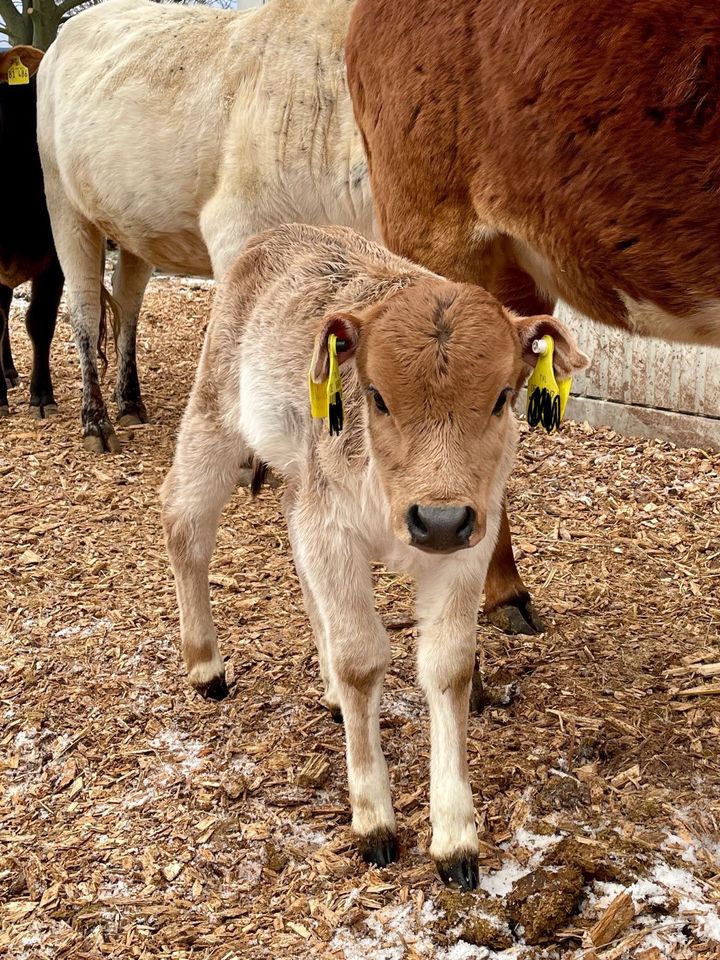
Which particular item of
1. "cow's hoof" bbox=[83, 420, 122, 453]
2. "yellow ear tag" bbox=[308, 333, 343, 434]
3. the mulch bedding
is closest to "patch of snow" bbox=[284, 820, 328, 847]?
the mulch bedding

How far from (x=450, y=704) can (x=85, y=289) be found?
176 inches

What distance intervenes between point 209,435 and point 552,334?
4.22 ft

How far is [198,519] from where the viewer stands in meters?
3.25

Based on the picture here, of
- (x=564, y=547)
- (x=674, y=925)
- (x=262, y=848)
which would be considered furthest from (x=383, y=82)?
(x=674, y=925)

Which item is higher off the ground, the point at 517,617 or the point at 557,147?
the point at 557,147

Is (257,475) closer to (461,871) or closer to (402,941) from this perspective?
(461,871)

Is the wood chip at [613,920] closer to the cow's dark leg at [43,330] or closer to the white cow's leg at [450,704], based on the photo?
the white cow's leg at [450,704]

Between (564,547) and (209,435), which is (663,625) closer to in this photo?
(564,547)

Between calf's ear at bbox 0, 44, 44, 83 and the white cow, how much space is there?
1.71 ft

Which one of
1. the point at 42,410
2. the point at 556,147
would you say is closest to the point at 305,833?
the point at 556,147

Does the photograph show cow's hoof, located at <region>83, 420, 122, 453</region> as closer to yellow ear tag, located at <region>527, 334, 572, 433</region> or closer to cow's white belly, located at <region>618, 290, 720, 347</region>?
cow's white belly, located at <region>618, 290, 720, 347</region>

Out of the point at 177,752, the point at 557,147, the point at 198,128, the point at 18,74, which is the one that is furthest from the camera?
the point at 18,74

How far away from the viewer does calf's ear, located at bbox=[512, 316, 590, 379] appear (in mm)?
2330

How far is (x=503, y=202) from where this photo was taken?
3.14 metres
